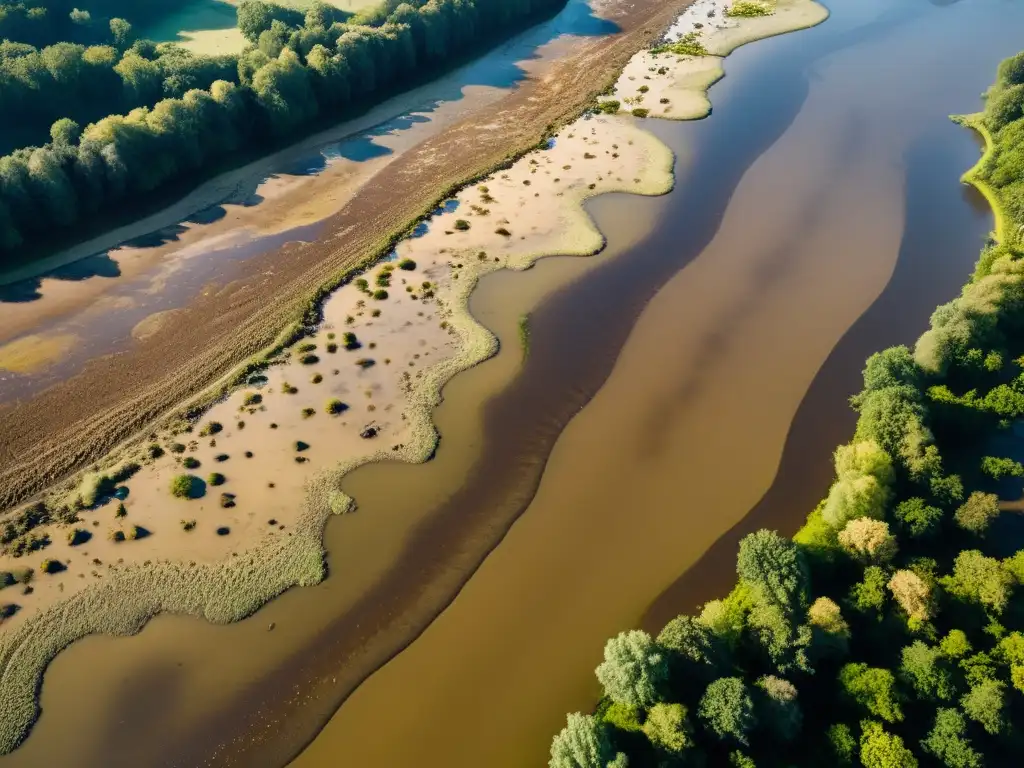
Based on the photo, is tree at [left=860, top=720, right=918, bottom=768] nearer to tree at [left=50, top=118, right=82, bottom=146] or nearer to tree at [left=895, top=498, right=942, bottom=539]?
tree at [left=895, top=498, right=942, bottom=539]

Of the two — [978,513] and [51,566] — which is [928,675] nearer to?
[978,513]

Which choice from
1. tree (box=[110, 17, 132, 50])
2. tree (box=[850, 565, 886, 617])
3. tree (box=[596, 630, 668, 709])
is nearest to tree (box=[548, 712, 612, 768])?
tree (box=[596, 630, 668, 709])

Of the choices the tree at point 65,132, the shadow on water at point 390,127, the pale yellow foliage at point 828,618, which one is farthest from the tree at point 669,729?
the tree at point 65,132

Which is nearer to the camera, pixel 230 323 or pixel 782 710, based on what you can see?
pixel 782 710

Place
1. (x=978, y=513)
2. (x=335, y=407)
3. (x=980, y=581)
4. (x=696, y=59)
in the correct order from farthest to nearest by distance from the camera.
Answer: (x=696, y=59), (x=335, y=407), (x=978, y=513), (x=980, y=581)

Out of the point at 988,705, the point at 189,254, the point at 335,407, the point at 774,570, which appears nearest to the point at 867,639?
the point at 988,705
